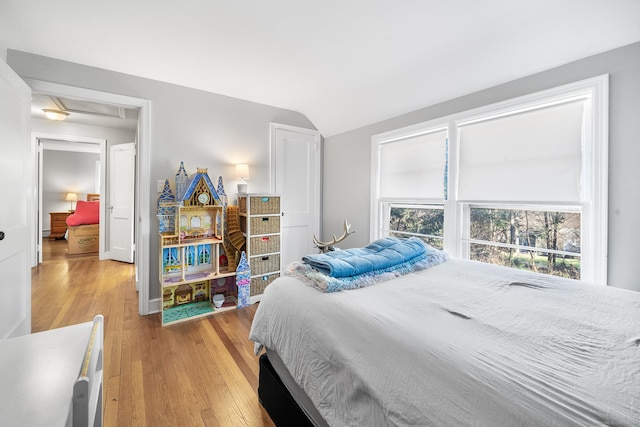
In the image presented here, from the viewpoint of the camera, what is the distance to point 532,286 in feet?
4.70

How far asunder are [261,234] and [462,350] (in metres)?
2.59

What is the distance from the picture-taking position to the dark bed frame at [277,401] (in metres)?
1.23

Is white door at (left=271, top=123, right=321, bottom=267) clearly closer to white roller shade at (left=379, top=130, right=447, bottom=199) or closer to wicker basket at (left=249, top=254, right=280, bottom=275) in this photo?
wicker basket at (left=249, top=254, right=280, bottom=275)

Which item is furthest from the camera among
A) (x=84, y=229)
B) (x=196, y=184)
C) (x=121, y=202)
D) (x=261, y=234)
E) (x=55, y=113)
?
(x=84, y=229)

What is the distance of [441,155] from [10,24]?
3654 mm

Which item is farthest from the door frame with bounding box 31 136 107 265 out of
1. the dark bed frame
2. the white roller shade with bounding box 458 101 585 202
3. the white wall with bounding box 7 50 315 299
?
the white roller shade with bounding box 458 101 585 202

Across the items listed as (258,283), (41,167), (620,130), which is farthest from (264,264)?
(41,167)

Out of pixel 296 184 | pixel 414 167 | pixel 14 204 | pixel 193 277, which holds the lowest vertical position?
pixel 193 277

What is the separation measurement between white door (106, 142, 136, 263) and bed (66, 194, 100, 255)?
856 millimetres

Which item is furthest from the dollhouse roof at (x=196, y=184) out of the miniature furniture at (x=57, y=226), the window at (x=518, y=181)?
the miniature furniture at (x=57, y=226)

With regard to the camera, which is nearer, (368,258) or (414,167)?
(368,258)

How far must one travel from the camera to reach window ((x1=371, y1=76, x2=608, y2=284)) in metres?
1.82

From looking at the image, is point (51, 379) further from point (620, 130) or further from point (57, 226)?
point (57, 226)

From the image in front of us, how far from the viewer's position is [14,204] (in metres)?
2.00
